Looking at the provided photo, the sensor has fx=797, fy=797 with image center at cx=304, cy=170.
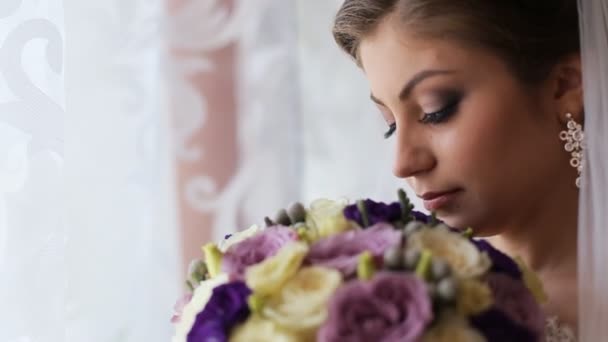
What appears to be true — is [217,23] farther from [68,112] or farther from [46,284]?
[46,284]

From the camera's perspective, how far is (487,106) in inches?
37.5

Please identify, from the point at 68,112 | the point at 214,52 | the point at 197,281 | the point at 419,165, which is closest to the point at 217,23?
the point at 214,52

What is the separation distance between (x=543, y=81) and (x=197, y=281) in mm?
502

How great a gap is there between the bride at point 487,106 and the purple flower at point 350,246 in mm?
268

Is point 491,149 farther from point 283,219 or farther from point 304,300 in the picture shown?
point 304,300

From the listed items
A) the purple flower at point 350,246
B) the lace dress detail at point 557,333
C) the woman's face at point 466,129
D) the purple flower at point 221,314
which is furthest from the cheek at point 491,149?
the purple flower at point 221,314

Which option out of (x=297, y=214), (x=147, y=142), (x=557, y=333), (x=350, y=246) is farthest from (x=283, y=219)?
Answer: (x=147, y=142)

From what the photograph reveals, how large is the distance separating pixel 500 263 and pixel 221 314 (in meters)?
0.27

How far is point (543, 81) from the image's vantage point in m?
1.00

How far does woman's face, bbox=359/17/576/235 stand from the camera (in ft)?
3.12

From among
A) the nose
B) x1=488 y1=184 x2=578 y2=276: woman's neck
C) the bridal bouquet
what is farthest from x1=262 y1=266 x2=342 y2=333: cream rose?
x1=488 y1=184 x2=578 y2=276: woman's neck

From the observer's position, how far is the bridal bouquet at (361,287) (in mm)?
630

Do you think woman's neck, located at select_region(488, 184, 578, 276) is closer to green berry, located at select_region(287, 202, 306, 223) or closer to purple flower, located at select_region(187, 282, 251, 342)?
green berry, located at select_region(287, 202, 306, 223)

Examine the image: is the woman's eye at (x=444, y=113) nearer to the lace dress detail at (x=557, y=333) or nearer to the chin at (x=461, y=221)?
the chin at (x=461, y=221)
